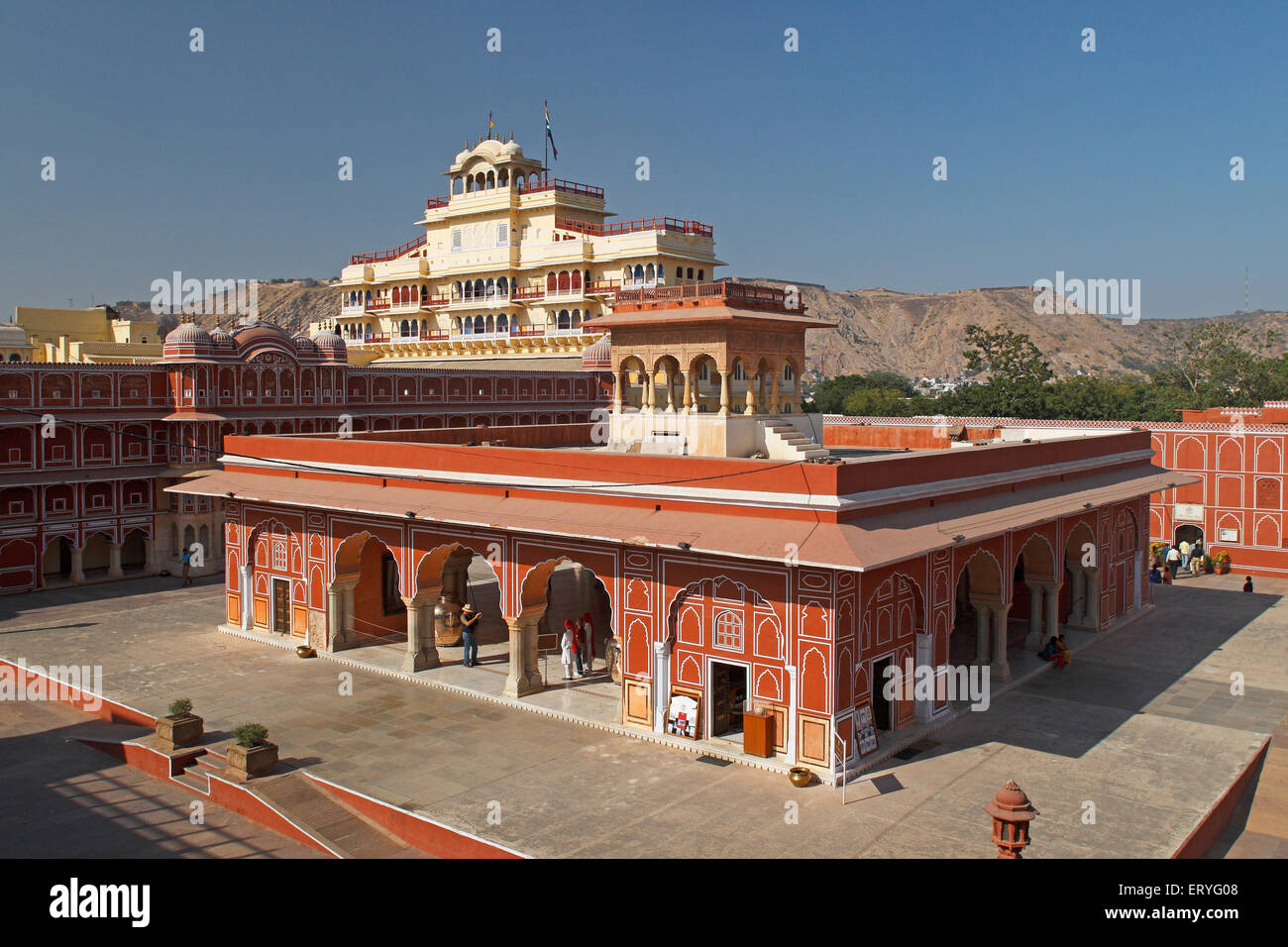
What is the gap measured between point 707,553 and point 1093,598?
13.6 meters

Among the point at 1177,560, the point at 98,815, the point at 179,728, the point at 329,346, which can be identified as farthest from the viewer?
the point at 329,346

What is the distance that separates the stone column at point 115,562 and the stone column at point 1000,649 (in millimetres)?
27530

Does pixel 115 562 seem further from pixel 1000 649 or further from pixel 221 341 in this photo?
pixel 1000 649

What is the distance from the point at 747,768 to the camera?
637 inches

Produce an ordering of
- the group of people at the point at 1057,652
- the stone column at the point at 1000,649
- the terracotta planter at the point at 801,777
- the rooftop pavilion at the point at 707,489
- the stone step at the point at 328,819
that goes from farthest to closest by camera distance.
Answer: the group of people at the point at 1057,652
the stone column at the point at 1000,649
the rooftop pavilion at the point at 707,489
the terracotta planter at the point at 801,777
the stone step at the point at 328,819

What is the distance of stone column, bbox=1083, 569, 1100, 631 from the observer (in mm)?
25172

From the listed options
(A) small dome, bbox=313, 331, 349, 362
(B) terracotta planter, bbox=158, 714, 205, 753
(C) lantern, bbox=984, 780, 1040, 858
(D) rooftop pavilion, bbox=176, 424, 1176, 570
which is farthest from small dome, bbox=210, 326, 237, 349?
(C) lantern, bbox=984, 780, 1040, 858

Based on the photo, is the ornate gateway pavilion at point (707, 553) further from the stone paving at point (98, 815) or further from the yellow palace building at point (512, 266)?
the yellow palace building at point (512, 266)

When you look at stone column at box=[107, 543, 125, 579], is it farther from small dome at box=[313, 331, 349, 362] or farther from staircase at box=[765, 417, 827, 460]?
staircase at box=[765, 417, 827, 460]

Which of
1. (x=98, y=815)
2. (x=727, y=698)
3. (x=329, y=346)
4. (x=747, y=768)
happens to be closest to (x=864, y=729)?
(x=747, y=768)

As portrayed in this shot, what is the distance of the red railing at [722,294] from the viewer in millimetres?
21312

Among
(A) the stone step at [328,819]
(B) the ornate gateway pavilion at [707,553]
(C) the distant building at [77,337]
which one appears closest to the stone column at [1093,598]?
(B) the ornate gateway pavilion at [707,553]

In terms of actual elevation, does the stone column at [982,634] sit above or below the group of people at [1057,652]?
above

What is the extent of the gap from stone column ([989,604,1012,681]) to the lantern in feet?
32.8
